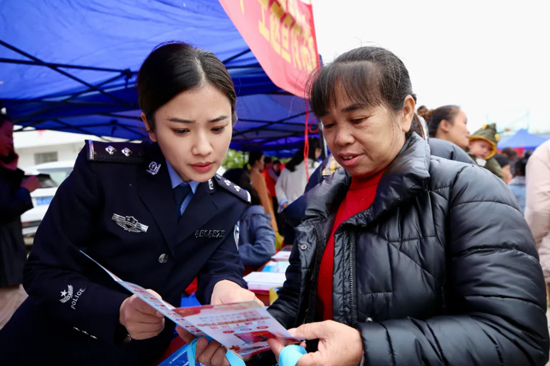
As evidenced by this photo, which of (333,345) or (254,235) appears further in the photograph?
(254,235)

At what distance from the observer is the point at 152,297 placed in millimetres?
795

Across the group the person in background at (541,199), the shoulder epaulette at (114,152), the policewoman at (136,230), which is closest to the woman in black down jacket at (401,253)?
the policewoman at (136,230)

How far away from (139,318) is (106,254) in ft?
0.96

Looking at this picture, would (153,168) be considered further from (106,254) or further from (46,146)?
(46,146)

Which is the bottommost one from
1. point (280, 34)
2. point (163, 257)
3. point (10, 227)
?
point (10, 227)

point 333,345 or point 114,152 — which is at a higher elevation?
point 114,152

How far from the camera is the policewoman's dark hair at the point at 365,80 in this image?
1.04 meters

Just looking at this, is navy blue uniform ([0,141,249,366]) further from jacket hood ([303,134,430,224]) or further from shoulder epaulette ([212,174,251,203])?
jacket hood ([303,134,430,224])

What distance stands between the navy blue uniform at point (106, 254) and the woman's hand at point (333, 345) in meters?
0.55

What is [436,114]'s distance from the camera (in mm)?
3064

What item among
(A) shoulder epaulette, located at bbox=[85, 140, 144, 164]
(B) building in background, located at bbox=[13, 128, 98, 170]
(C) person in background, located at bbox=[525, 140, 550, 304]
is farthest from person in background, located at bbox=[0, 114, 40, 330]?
(B) building in background, located at bbox=[13, 128, 98, 170]

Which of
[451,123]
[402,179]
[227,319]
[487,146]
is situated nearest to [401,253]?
[402,179]

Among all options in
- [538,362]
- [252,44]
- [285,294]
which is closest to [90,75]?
[252,44]

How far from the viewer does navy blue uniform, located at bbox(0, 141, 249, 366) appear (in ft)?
3.76
